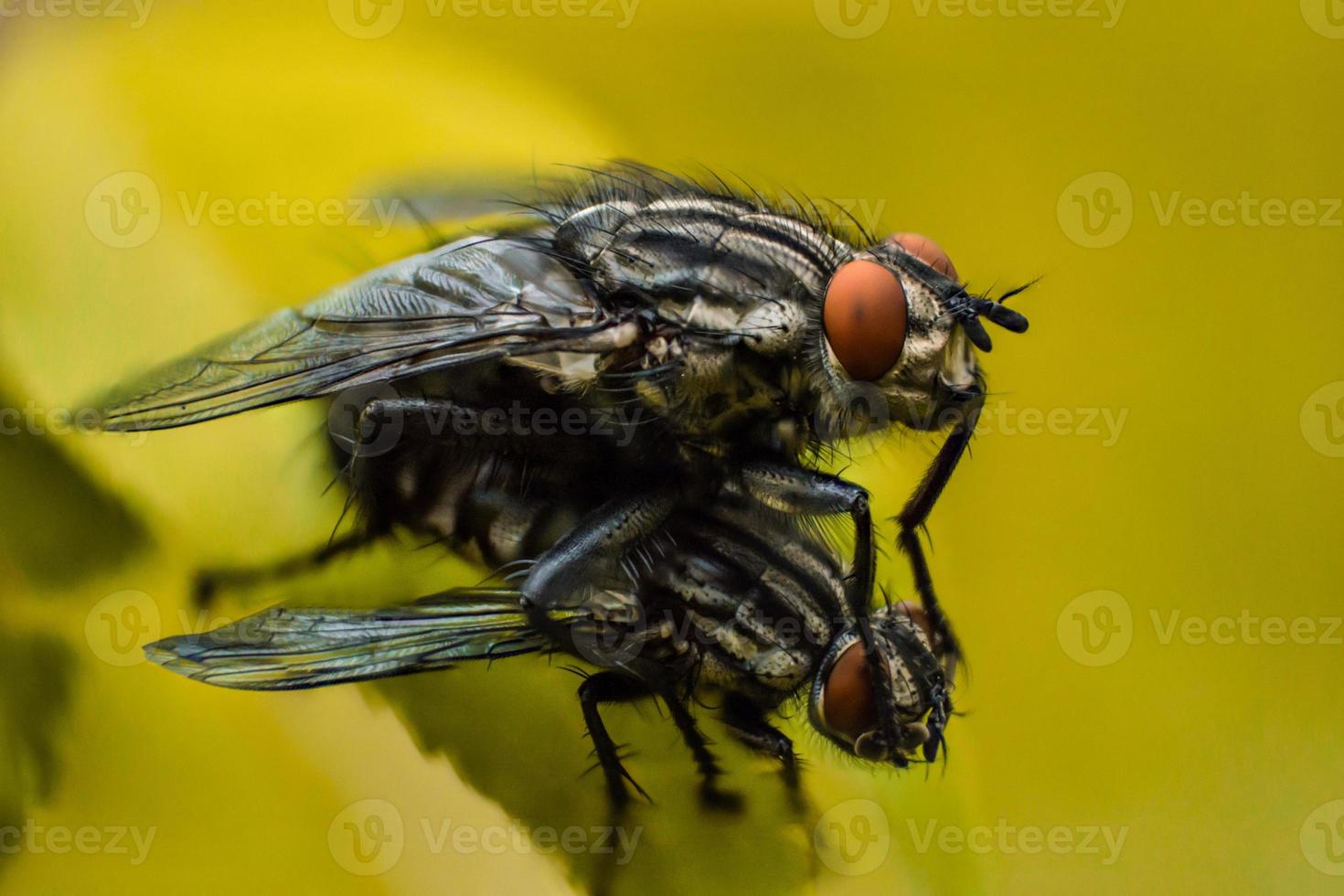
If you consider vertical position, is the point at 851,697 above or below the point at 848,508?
below

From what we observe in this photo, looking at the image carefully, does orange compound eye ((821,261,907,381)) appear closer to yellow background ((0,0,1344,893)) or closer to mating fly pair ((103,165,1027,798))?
mating fly pair ((103,165,1027,798))

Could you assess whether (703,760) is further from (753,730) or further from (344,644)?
(344,644)

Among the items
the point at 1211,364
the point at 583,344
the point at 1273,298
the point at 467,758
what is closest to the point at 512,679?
the point at 467,758

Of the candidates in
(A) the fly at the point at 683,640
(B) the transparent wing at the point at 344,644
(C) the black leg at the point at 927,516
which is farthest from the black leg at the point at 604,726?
(C) the black leg at the point at 927,516

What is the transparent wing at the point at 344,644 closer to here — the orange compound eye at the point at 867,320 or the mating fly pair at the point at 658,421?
the mating fly pair at the point at 658,421

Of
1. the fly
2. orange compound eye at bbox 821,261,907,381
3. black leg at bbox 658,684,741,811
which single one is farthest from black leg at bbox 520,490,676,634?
orange compound eye at bbox 821,261,907,381

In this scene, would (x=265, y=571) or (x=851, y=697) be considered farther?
(x=265, y=571)

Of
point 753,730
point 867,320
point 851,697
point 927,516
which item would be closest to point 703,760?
point 753,730
